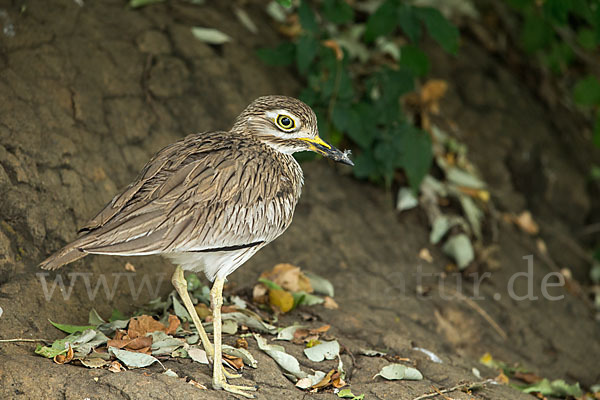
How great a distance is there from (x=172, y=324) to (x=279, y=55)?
2498 millimetres

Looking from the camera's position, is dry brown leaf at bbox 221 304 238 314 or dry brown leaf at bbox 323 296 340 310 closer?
dry brown leaf at bbox 221 304 238 314

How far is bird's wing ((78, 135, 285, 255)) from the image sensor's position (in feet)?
12.4

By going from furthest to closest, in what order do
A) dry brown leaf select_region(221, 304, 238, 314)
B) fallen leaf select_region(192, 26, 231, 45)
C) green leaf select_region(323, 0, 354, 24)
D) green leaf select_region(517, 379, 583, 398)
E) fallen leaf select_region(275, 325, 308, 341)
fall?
fallen leaf select_region(192, 26, 231, 45) < green leaf select_region(323, 0, 354, 24) < green leaf select_region(517, 379, 583, 398) < dry brown leaf select_region(221, 304, 238, 314) < fallen leaf select_region(275, 325, 308, 341)

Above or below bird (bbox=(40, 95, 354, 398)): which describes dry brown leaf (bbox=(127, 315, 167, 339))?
below

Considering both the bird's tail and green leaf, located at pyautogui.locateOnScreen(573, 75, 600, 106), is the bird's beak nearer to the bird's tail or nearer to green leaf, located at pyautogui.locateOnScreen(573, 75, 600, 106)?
the bird's tail

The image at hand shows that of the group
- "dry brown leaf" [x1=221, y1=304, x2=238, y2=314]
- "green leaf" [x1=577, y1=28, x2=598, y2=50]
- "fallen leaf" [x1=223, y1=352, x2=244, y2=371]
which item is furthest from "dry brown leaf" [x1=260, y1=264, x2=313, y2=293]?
"green leaf" [x1=577, y1=28, x2=598, y2=50]

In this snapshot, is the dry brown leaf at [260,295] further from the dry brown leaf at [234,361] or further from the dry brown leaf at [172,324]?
the dry brown leaf at [234,361]

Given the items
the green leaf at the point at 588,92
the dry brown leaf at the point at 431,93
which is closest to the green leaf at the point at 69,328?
the dry brown leaf at the point at 431,93

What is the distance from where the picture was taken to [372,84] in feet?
20.0

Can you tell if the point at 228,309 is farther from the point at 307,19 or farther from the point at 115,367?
the point at 307,19

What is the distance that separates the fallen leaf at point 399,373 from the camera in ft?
14.0

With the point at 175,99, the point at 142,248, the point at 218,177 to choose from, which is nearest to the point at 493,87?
the point at 175,99

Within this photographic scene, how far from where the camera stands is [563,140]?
7.99 metres

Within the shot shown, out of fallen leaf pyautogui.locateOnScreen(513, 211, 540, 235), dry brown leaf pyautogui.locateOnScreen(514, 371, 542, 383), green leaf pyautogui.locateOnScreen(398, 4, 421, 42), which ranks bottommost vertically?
dry brown leaf pyautogui.locateOnScreen(514, 371, 542, 383)
